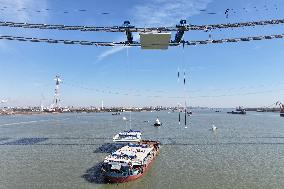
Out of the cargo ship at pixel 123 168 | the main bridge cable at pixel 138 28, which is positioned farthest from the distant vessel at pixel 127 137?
the main bridge cable at pixel 138 28

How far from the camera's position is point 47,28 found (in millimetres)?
27000

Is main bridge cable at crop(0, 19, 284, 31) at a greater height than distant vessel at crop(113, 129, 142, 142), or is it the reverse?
main bridge cable at crop(0, 19, 284, 31)

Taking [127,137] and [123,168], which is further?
[127,137]

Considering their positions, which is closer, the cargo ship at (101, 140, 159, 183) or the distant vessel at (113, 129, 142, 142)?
the cargo ship at (101, 140, 159, 183)

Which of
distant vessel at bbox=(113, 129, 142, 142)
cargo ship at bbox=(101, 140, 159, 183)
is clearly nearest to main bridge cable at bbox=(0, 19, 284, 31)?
cargo ship at bbox=(101, 140, 159, 183)

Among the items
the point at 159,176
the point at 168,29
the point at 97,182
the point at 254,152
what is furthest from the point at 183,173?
the point at 254,152


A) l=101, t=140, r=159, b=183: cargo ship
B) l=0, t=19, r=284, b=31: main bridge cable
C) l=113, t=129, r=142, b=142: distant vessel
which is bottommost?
l=101, t=140, r=159, b=183: cargo ship

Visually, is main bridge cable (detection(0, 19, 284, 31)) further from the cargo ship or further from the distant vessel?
the distant vessel

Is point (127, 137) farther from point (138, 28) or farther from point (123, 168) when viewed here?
point (138, 28)

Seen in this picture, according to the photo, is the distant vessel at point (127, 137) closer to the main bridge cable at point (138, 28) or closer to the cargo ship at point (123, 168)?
the cargo ship at point (123, 168)

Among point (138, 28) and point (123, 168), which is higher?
point (138, 28)

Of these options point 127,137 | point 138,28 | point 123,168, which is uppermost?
point 138,28

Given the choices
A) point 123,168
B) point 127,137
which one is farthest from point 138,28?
point 127,137

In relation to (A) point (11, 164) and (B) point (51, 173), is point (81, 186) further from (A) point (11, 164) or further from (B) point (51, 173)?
(A) point (11, 164)
